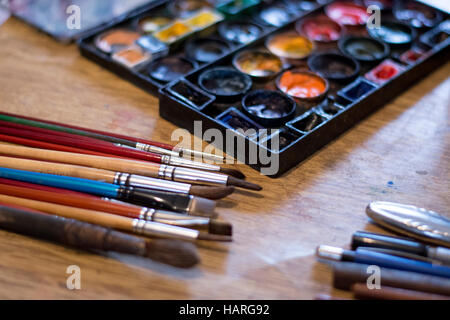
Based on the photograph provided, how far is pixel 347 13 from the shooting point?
1179 millimetres

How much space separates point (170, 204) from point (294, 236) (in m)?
0.18

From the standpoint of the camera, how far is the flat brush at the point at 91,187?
2.42 feet

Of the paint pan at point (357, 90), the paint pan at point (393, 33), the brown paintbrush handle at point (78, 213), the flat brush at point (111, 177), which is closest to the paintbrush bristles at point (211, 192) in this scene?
the flat brush at point (111, 177)

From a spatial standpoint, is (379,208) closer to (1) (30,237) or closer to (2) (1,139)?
(1) (30,237)

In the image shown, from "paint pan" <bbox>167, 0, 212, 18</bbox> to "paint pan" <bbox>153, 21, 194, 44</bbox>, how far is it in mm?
63

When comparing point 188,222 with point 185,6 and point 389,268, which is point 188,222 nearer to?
point 389,268

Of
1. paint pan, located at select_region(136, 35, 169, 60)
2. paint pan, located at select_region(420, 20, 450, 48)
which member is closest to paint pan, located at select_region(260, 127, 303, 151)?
paint pan, located at select_region(136, 35, 169, 60)

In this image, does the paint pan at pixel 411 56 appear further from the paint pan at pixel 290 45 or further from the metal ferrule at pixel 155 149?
the metal ferrule at pixel 155 149

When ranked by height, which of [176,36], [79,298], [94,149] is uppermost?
[176,36]

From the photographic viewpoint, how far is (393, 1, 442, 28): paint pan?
1.14 metres

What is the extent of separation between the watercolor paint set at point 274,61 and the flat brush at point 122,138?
0.06m

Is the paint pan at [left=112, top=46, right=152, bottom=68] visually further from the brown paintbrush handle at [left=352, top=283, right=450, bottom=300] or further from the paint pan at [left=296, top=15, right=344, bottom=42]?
the brown paintbrush handle at [left=352, top=283, right=450, bottom=300]

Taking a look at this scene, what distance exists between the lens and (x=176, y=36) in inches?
42.5

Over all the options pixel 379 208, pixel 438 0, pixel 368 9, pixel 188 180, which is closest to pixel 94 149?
pixel 188 180
